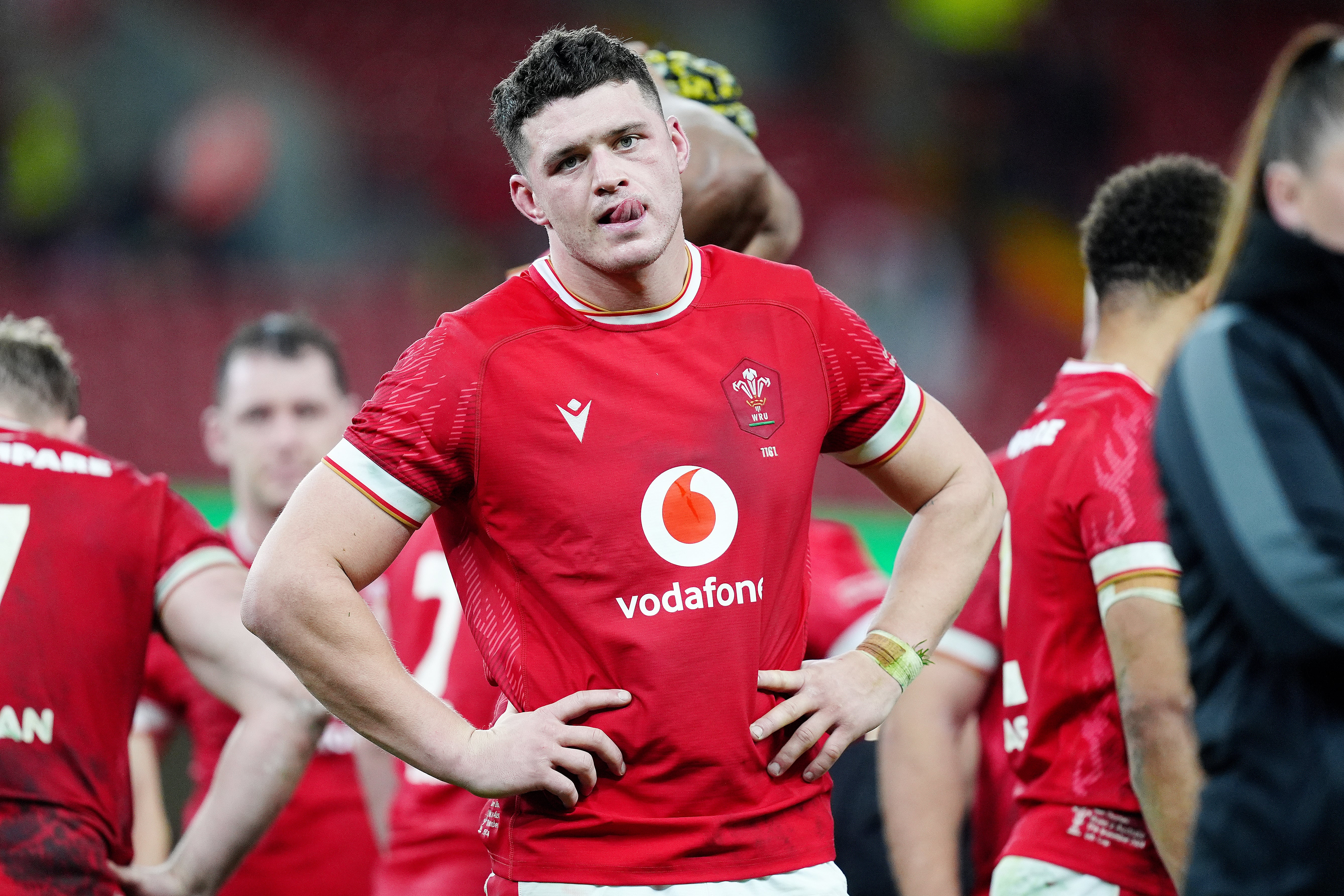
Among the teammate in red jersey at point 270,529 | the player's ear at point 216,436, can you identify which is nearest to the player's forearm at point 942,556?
the teammate in red jersey at point 270,529

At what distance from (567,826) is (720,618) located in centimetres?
41

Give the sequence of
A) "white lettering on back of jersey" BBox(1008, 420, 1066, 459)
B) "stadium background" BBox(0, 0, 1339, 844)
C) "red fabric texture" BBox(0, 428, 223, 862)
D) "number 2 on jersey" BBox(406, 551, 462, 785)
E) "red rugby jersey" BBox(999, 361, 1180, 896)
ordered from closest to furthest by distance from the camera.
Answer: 1. "red rugby jersey" BBox(999, 361, 1180, 896)
2. "red fabric texture" BBox(0, 428, 223, 862)
3. "white lettering on back of jersey" BBox(1008, 420, 1066, 459)
4. "number 2 on jersey" BBox(406, 551, 462, 785)
5. "stadium background" BBox(0, 0, 1339, 844)

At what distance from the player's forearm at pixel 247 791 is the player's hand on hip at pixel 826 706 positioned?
1.45m

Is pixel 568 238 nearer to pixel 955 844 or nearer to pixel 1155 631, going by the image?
pixel 1155 631

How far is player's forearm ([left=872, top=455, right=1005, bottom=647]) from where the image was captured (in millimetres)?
2738

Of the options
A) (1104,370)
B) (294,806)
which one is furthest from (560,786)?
(294,806)

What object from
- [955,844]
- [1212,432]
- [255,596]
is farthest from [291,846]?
[1212,432]

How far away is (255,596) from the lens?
2.42m

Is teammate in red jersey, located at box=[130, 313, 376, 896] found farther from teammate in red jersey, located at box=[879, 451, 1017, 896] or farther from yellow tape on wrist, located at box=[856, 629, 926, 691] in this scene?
yellow tape on wrist, located at box=[856, 629, 926, 691]

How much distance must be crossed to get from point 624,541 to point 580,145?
0.68 meters

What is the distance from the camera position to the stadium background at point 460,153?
1236 centimetres

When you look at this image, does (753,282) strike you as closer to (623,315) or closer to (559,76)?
(623,315)

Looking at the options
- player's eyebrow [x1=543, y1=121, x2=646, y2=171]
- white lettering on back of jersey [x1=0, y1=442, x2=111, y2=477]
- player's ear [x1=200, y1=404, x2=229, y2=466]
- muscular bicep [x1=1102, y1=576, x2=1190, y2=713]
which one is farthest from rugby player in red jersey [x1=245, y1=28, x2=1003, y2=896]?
player's ear [x1=200, y1=404, x2=229, y2=466]

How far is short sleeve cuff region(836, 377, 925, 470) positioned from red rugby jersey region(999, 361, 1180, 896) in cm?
47
